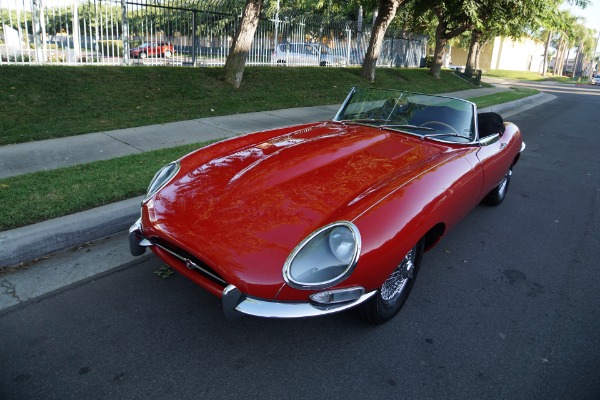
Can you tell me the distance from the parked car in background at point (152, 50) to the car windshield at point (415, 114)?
935 centimetres

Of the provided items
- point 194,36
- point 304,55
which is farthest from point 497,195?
point 304,55

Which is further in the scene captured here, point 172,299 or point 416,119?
point 416,119

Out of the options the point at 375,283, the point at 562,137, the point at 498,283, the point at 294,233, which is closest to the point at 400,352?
the point at 375,283

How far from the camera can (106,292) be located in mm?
2992

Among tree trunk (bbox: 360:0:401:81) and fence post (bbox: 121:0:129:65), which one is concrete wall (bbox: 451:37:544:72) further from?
fence post (bbox: 121:0:129:65)

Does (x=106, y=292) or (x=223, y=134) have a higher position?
(x=223, y=134)

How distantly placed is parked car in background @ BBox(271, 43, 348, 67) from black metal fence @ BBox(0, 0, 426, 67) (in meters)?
0.04

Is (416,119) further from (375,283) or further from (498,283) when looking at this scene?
(375,283)

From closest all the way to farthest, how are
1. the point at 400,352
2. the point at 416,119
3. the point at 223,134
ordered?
the point at 400,352 < the point at 416,119 < the point at 223,134

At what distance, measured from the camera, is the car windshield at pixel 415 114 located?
3.82 meters

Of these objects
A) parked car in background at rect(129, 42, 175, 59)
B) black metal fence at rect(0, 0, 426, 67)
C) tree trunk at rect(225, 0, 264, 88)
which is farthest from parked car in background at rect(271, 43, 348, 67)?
tree trunk at rect(225, 0, 264, 88)

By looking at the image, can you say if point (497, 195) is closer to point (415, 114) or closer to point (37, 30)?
point (415, 114)

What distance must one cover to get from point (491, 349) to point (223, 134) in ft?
18.9

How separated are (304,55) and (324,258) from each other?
16.3m
